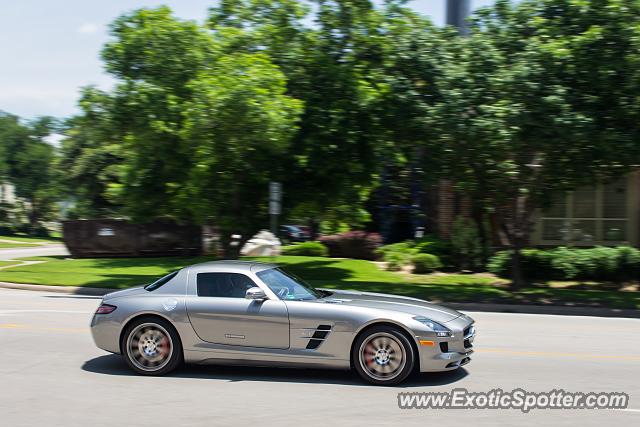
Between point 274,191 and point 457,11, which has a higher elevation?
point 457,11

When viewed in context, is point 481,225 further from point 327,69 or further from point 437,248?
point 327,69

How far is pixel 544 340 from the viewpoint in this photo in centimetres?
1076

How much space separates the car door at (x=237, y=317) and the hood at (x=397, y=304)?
2.17 feet

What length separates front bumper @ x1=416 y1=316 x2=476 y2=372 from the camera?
730 cm

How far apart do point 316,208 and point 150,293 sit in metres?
12.4

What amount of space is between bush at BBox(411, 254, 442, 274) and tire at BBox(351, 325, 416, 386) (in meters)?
15.3

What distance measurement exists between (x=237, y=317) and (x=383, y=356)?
63.6 inches

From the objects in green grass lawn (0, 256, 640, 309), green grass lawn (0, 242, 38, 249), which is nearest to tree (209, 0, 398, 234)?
green grass lawn (0, 256, 640, 309)

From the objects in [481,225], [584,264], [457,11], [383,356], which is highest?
[457,11]

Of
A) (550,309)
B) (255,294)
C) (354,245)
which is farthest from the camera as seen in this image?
(354,245)

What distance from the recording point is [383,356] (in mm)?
7434

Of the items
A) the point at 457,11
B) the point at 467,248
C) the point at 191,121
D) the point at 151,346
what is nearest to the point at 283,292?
the point at 151,346

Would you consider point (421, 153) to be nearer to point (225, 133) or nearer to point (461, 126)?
point (461, 126)

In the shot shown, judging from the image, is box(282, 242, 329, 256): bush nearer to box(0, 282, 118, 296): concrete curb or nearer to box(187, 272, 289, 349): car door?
box(0, 282, 118, 296): concrete curb
